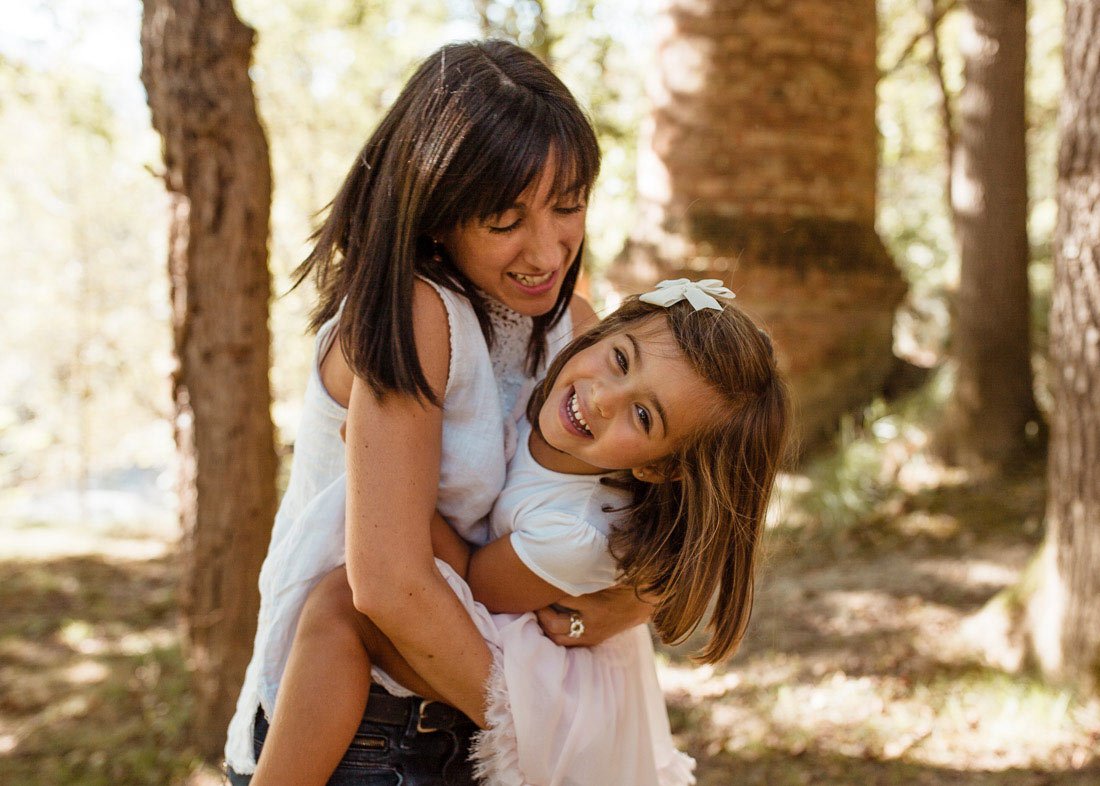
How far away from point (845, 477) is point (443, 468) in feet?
16.9

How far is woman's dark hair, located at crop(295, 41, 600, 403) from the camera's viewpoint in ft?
5.30

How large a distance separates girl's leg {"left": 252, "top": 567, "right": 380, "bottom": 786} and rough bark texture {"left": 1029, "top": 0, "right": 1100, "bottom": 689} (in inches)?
118

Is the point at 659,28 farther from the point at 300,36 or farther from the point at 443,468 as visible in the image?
the point at 300,36

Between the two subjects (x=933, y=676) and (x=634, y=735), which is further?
(x=933, y=676)

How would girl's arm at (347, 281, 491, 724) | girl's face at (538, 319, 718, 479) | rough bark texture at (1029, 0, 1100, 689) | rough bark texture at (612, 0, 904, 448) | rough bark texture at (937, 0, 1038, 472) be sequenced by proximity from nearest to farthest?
1. girl's arm at (347, 281, 491, 724)
2. girl's face at (538, 319, 718, 479)
3. rough bark texture at (1029, 0, 1100, 689)
4. rough bark texture at (612, 0, 904, 448)
5. rough bark texture at (937, 0, 1038, 472)

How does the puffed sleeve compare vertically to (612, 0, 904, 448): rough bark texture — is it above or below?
below

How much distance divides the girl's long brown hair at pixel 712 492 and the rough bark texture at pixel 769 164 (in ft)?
14.8

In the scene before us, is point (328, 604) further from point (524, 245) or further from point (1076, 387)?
point (1076, 387)

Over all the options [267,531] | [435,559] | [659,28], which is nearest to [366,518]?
[435,559]

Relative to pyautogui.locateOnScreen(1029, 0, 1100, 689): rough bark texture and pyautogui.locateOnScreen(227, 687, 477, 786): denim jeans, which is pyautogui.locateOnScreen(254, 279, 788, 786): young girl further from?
pyautogui.locateOnScreen(1029, 0, 1100, 689): rough bark texture

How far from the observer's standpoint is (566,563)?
1.70m

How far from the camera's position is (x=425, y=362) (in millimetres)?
1632

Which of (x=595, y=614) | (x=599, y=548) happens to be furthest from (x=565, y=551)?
(x=595, y=614)

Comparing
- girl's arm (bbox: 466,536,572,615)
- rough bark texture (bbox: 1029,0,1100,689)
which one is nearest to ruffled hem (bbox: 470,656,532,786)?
girl's arm (bbox: 466,536,572,615)
